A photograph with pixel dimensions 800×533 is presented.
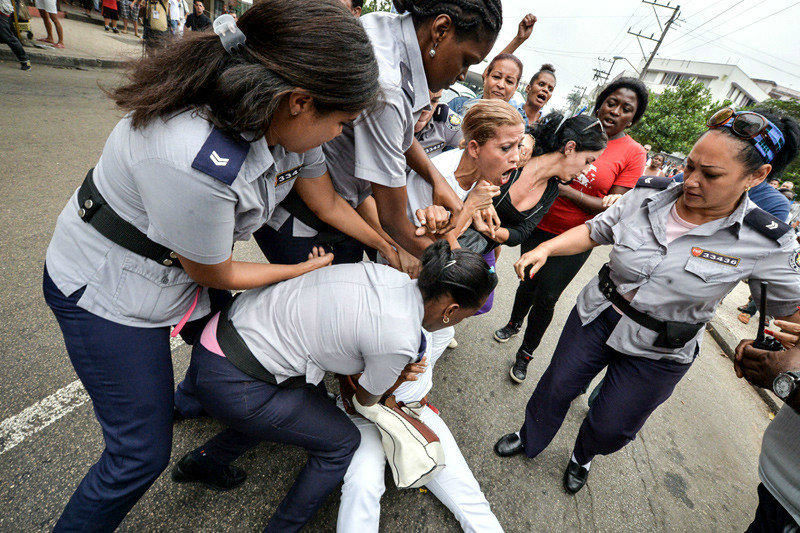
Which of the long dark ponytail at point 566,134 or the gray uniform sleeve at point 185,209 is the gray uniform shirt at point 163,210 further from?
the long dark ponytail at point 566,134

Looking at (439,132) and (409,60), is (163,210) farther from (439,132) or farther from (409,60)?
(439,132)

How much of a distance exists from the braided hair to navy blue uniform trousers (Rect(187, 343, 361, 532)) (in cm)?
142

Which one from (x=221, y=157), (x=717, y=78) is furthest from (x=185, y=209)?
(x=717, y=78)

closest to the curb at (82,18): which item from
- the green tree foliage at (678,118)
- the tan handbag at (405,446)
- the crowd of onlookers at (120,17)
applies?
the crowd of onlookers at (120,17)

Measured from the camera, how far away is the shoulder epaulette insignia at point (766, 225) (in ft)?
4.98

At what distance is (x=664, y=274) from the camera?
5.53 feet

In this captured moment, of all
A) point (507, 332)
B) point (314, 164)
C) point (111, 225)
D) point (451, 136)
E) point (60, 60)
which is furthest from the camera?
point (60, 60)

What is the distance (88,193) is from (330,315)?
2.62 ft

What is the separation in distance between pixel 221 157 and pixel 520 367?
8.72ft

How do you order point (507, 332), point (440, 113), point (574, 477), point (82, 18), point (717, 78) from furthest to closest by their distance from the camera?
1. point (717, 78)
2. point (82, 18)
3. point (507, 332)
4. point (440, 113)
5. point (574, 477)

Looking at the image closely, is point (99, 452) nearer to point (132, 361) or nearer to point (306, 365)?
point (132, 361)

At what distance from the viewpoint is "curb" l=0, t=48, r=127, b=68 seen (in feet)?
21.6

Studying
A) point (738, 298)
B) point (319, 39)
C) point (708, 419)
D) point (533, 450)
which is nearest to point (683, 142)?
point (738, 298)

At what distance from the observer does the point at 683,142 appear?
61.8 feet
